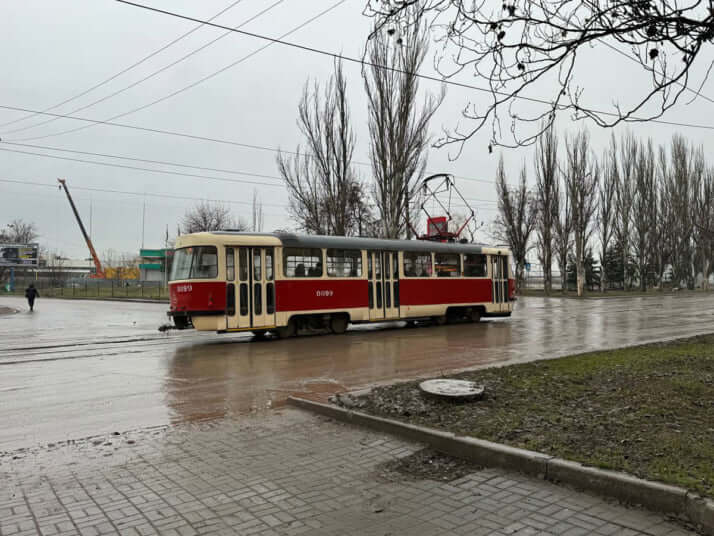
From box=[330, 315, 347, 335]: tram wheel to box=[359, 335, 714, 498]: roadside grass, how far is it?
8.71 metres

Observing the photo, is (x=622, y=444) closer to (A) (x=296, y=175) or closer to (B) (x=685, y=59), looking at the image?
(B) (x=685, y=59)

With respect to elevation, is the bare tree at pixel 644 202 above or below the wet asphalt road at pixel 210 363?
above

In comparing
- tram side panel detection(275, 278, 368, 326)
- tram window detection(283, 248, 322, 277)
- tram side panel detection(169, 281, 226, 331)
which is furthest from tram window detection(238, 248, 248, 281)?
tram window detection(283, 248, 322, 277)

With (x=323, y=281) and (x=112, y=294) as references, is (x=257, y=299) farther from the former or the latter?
(x=112, y=294)

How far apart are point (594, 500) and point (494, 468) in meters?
0.91

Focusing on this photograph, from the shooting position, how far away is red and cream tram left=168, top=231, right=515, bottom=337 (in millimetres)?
14695

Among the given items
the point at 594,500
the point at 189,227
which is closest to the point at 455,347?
the point at 594,500

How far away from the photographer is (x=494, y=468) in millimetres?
4781

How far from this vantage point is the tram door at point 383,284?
1798 cm

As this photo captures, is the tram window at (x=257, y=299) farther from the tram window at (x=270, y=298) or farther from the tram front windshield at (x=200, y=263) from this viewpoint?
the tram front windshield at (x=200, y=263)

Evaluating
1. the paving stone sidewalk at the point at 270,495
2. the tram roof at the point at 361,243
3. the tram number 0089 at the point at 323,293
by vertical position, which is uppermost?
the tram roof at the point at 361,243

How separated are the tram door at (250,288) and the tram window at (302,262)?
0.45m

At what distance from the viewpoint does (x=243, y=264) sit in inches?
595

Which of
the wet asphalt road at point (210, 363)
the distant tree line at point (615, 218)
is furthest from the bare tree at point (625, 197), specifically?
the wet asphalt road at point (210, 363)
